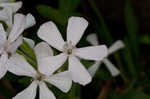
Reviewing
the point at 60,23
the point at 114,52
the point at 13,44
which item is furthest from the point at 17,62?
the point at 114,52

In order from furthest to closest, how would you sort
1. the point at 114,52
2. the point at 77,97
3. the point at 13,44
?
the point at 114,52
the point at 77,97
the point at 13,44

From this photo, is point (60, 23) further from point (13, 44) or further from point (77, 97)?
point (13, 44)

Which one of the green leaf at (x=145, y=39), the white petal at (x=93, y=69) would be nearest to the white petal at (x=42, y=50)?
the white petal at (x=93, y=69)

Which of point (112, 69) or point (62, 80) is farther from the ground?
point (62, 80)

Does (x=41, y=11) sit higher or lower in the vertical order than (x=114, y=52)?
higher

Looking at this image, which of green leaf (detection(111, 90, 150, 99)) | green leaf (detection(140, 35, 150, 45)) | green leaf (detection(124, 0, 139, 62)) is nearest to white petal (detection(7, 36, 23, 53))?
green leaf (detection(111, 90, 150, 99))

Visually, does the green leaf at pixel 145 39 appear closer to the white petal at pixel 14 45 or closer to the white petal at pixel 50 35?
the white petal at pixel 50 35

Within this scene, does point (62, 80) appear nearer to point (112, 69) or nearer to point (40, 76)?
point (40, 76)

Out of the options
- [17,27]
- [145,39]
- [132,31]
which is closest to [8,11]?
[17,27]
